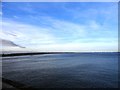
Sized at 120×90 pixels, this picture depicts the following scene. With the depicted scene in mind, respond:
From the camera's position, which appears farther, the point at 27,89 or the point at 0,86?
the point at 27,89

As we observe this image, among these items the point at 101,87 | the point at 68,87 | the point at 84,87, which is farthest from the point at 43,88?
the point at 101,87

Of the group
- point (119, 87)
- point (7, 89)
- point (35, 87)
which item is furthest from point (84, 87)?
point (7, 89)

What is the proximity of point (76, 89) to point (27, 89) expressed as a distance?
5179 mm

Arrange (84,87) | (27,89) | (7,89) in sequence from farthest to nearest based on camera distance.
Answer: (84,87)
(27,89)
(7,89)

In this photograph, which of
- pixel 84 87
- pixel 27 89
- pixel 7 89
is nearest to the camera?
pixel 7 89

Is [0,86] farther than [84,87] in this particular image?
No

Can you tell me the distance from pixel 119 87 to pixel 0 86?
13.0 metres

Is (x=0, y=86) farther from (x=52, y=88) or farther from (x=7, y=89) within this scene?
(x=52, y=88)

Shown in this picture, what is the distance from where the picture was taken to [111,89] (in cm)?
1814

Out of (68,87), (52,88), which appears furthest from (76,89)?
(52,88)

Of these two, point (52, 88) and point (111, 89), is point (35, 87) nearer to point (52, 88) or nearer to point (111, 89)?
point (52, 88)

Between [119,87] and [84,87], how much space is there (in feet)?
13.7

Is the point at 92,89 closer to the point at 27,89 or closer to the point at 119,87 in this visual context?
the point at 119,87

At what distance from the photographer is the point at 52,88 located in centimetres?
1800
